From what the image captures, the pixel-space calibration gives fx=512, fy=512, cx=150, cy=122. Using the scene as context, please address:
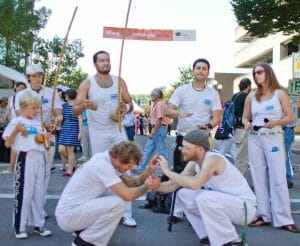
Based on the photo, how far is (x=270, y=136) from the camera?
228 inches

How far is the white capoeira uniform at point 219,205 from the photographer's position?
4.63m

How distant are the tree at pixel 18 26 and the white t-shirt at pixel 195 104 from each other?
1390 centimetres

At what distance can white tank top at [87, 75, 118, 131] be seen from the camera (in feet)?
19.2

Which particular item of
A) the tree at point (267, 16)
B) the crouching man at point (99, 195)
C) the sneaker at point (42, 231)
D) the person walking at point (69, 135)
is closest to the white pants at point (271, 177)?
the crouching man at point (99, 195)

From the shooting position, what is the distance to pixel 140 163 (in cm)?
548

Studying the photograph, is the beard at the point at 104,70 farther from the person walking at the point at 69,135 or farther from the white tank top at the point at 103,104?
the person walking at the point at 69,135

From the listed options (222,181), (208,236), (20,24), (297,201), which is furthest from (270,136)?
(20,24)

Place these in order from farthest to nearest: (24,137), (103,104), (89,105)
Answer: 1. (103,104)
2. (89,105)
3. (24,137)

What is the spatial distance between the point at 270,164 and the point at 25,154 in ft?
8.88

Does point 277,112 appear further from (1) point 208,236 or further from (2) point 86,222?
(2) point 86,222

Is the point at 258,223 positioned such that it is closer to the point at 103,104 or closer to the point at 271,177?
the point at 271,177

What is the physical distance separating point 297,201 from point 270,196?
1.80 m

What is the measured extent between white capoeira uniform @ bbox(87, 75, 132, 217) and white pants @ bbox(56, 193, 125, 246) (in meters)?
1.30

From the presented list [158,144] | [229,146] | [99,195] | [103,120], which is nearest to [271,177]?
[103,120]
